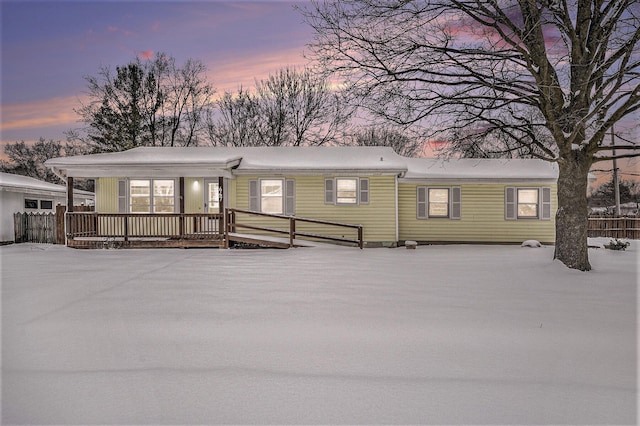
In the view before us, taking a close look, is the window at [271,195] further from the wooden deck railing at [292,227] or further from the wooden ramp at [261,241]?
the wooden ramp at [261,241]

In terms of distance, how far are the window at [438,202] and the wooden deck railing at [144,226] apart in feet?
27.9

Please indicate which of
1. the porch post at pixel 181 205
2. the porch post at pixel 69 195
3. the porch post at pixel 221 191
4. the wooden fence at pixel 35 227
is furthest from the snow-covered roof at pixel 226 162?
the wooden fence at pixel 35 227

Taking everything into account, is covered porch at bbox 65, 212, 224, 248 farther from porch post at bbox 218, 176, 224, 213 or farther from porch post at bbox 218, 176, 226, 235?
porch post at bbox 218, 176, 224, 213

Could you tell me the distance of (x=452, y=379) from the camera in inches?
124

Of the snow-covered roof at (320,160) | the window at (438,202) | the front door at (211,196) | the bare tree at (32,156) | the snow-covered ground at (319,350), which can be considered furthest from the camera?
the bare tree at (32,156)

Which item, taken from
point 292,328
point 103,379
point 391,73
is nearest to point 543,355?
point 292,328

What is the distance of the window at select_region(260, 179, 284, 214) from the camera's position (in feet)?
51.1

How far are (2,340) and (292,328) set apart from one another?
312 cm

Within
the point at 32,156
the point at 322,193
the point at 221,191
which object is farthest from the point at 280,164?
the point at 32,156

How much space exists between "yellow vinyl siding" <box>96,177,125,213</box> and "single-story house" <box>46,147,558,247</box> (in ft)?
0.13

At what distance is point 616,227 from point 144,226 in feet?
74.3

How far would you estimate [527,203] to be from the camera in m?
16.5

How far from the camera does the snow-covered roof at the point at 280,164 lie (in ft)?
45.9

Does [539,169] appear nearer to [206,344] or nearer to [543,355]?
[543,355]
